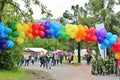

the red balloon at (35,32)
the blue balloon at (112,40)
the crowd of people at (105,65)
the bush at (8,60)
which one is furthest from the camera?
the bush at (8,60)

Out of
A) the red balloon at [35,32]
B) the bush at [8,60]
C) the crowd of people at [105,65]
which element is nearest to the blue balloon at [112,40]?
the red balloon at [35,32]

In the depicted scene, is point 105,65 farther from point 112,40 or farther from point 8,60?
point 112,40

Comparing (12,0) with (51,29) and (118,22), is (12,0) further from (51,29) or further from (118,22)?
(118,22)

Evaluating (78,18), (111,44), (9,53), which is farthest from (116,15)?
(111,44)

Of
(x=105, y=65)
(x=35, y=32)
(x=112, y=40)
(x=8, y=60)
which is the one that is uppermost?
(x=35, y=32)

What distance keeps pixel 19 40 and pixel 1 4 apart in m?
3.86

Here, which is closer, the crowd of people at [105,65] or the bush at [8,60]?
the crowd of people at [105,65]

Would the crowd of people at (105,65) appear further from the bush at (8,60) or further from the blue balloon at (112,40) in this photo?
the blue balloon at (112,40)

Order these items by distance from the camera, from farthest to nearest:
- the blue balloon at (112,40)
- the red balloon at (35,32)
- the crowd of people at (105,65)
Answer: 1. the crowd of people at (105,65)
2. the blue balloon at (112,40)
3. the red balloon at (35,32)

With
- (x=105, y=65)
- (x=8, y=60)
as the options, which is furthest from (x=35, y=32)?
(x=8, y=60)

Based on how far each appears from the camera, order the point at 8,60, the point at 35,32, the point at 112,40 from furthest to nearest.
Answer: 1. the point at 8,60
2. the point at 112,40
3. the point at 35,32

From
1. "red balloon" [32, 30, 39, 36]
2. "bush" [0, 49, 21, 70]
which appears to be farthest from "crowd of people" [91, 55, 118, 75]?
"red balloon" [32, 30, 39, 36]

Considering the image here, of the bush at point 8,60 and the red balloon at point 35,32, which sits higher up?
the red balloon at point 35,32

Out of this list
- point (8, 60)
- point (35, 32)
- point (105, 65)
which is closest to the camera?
point (35, 32)
